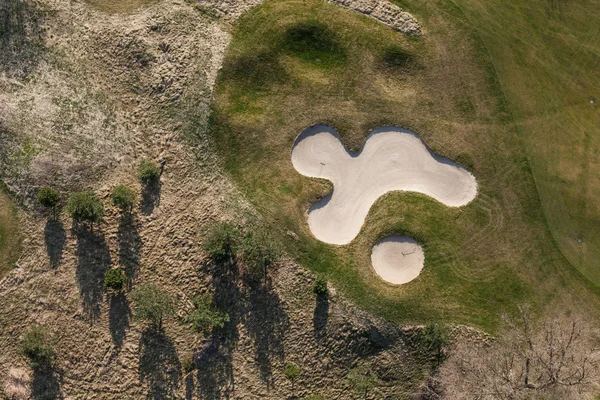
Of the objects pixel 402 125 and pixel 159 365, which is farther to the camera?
pixel 402 125

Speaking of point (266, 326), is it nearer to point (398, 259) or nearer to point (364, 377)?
point (364, 377)

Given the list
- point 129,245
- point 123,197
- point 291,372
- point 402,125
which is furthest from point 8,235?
point 402,125

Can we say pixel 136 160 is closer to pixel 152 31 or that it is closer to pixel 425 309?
pixel 152 31

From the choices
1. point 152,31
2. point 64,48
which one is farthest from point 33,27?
point 152,31

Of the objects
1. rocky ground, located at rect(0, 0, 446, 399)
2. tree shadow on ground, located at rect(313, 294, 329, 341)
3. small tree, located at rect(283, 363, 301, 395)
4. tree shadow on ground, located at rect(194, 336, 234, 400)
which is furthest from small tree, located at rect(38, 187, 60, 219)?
small tree, located at rect(283, 363, 301, 395)

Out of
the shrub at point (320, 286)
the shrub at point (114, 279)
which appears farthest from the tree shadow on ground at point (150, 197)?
the shrub at point (320, 286)

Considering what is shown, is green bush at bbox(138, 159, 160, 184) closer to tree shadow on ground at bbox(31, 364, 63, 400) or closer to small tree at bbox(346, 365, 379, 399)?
tree shadow on ground at bbox(31, 364, 63, 400)
